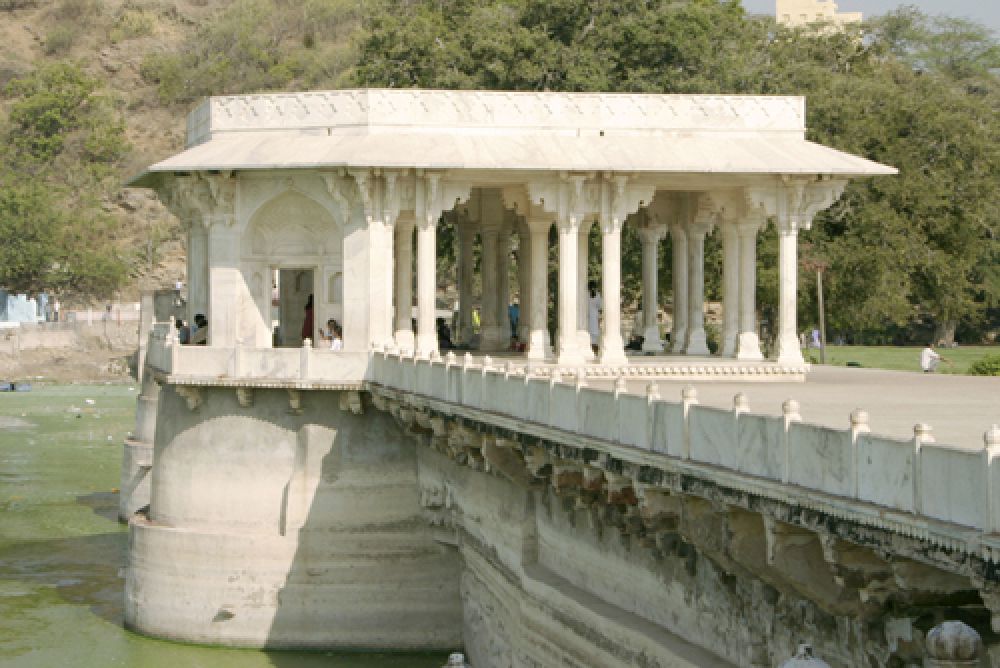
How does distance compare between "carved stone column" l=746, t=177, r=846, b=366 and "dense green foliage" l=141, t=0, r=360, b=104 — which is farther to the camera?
"dense green foliage" l=141, t=0, r=360, b=104

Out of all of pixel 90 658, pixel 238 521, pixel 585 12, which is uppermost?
pixel 585 12

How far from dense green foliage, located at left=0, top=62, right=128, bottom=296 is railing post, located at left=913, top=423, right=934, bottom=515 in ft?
281

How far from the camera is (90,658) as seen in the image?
2722 centimetres

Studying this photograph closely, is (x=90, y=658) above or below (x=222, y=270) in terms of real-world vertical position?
below

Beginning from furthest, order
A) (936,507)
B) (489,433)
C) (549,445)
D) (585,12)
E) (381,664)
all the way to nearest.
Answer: (585,12)
(381,664)
(489,433)
(549,445)
(936,507)

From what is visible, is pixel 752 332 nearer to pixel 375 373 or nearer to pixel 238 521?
pixel 375 373

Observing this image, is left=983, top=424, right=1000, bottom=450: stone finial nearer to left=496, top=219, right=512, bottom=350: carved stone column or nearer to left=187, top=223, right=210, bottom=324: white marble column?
left=187, top=223, right=210, bottom=324: white marble column

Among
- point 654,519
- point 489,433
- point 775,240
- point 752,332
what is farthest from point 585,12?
point 654,519

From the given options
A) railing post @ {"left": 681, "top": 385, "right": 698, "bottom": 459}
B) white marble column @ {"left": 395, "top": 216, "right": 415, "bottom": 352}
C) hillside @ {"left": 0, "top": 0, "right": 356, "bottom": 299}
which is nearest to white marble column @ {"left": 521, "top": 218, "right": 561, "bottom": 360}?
white marble column @ {"left": 395, "top": 216, "right": 415, "bottom": 352}

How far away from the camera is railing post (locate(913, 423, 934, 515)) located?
1038cm

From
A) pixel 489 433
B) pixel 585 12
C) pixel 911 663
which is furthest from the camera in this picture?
pixel 585 12

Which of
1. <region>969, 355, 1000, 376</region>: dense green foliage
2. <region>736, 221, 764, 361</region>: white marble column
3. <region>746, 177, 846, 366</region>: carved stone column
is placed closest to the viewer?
<region>746, 177, 846, 366</region>: carved stone column

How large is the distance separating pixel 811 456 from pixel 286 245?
19984 millimetres

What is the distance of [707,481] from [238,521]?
15.7 metres
